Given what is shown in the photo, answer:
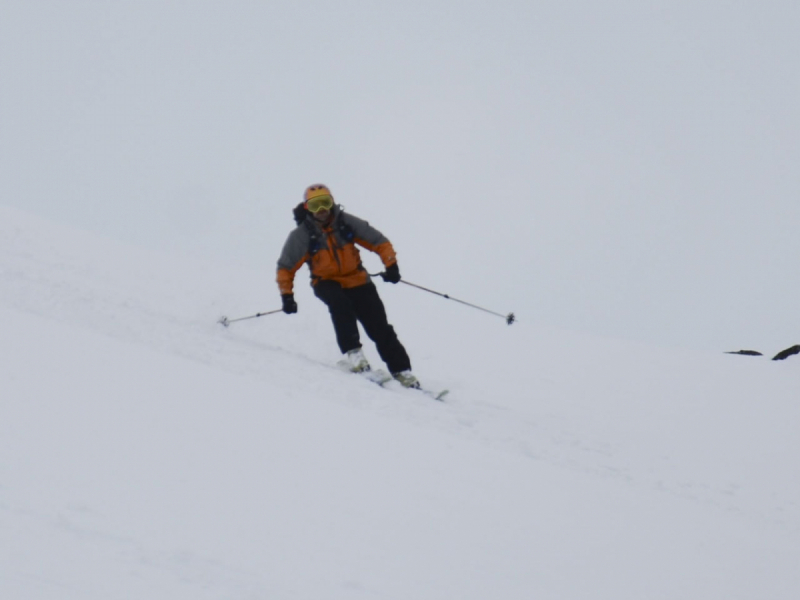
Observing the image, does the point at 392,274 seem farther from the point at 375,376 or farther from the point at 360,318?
the point at 375,376

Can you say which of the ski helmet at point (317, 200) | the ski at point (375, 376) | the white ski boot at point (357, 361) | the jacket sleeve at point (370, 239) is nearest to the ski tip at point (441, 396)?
the ski at point (375, 376)

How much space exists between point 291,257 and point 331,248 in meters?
0.38

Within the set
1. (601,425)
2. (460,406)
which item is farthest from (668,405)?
(460,406)

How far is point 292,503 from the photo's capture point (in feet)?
11.2

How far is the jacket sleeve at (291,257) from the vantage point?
746 centimetres

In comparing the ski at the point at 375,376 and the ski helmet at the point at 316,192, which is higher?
the ski helmet at the point at 316,192

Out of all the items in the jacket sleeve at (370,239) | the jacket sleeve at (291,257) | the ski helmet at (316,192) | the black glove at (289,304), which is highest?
the ski helmet at (316,192)

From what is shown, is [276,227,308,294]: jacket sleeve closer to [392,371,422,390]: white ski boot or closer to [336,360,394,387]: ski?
[336,360,394,387]: ski

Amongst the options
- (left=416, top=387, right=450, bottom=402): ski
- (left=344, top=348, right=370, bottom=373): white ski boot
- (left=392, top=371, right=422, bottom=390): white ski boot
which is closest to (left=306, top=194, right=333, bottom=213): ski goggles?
(left=344, top=348, right=370, bottom=373): white ski boot

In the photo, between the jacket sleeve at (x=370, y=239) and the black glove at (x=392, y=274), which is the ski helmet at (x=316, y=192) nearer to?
Result: the jacket sleeve at (x=370, y=239)

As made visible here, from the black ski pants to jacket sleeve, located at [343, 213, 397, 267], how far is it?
337 mm

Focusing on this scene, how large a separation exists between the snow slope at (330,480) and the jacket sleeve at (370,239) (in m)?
1.34

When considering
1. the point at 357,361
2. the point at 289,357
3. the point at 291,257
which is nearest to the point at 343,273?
the point at 291,257

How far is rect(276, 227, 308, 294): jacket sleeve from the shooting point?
7457 millimetres
